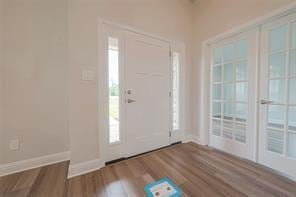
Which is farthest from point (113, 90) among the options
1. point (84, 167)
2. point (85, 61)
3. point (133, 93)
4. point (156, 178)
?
point (156, 178)

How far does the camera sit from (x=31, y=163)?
1837 mm

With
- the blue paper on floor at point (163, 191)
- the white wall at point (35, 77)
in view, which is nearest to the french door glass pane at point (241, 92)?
the blue paper on floor at point (163, 191)

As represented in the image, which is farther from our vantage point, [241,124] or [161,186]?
[241,124]

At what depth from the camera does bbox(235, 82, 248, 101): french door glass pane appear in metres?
2.04

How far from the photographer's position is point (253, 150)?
1.94m

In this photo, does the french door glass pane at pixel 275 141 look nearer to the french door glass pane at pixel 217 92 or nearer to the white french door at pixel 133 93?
the french door glass pane at pixel 217 92

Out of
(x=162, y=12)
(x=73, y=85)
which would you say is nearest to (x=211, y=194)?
(x=73, y=85)

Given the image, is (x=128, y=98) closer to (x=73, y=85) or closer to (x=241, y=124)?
(x=73, y=85)

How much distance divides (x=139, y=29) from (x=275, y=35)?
1846 millimetres

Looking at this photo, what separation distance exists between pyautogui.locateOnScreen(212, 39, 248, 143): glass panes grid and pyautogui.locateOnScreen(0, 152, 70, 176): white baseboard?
2.62 meters

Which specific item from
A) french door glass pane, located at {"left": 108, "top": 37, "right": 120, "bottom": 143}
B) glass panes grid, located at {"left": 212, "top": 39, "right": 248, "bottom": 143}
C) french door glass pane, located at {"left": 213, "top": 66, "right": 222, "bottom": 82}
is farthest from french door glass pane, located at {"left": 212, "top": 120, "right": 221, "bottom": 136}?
french door glass pane, located at {"left": 108, "top": 37, "right": 120, "bottom": 143}

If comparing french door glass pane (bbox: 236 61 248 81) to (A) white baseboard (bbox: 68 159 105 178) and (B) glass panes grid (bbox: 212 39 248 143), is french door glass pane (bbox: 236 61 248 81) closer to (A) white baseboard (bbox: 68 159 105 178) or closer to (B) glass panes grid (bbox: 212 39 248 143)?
(B) glass panes grid (bbox: 212 39 248 143)

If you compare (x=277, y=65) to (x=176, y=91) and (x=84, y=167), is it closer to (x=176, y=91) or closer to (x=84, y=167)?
(x=176, y=91)

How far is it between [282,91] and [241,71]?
580 millimetres
